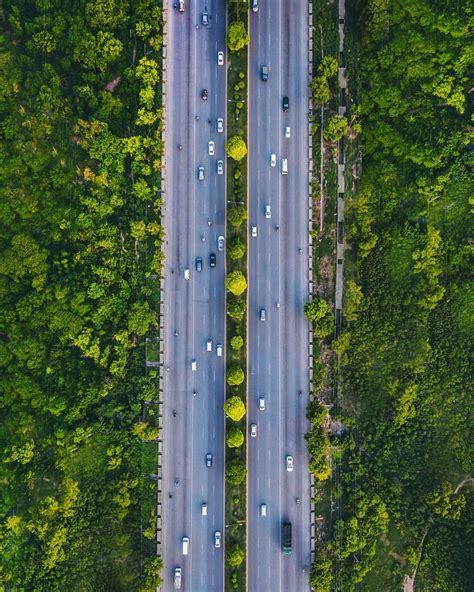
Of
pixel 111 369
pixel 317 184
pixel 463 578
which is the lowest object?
pixel 463 578

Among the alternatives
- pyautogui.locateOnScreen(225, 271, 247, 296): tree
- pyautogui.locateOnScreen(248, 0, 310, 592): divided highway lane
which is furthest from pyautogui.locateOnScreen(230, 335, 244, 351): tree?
pyautogui.locateOnScreen(225, 271, 247, 296): tree

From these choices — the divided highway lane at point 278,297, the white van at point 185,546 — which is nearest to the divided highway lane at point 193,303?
the white van at point 185,546

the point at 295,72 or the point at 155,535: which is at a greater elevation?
the point at 295,72

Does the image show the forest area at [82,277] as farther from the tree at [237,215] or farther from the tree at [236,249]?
the tree at [237,215]

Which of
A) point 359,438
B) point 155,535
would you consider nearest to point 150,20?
point 359,438

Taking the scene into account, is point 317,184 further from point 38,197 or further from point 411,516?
point 411,516

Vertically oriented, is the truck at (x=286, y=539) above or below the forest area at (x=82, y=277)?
below

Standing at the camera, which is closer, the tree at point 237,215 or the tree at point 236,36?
the tree at point 236,36
